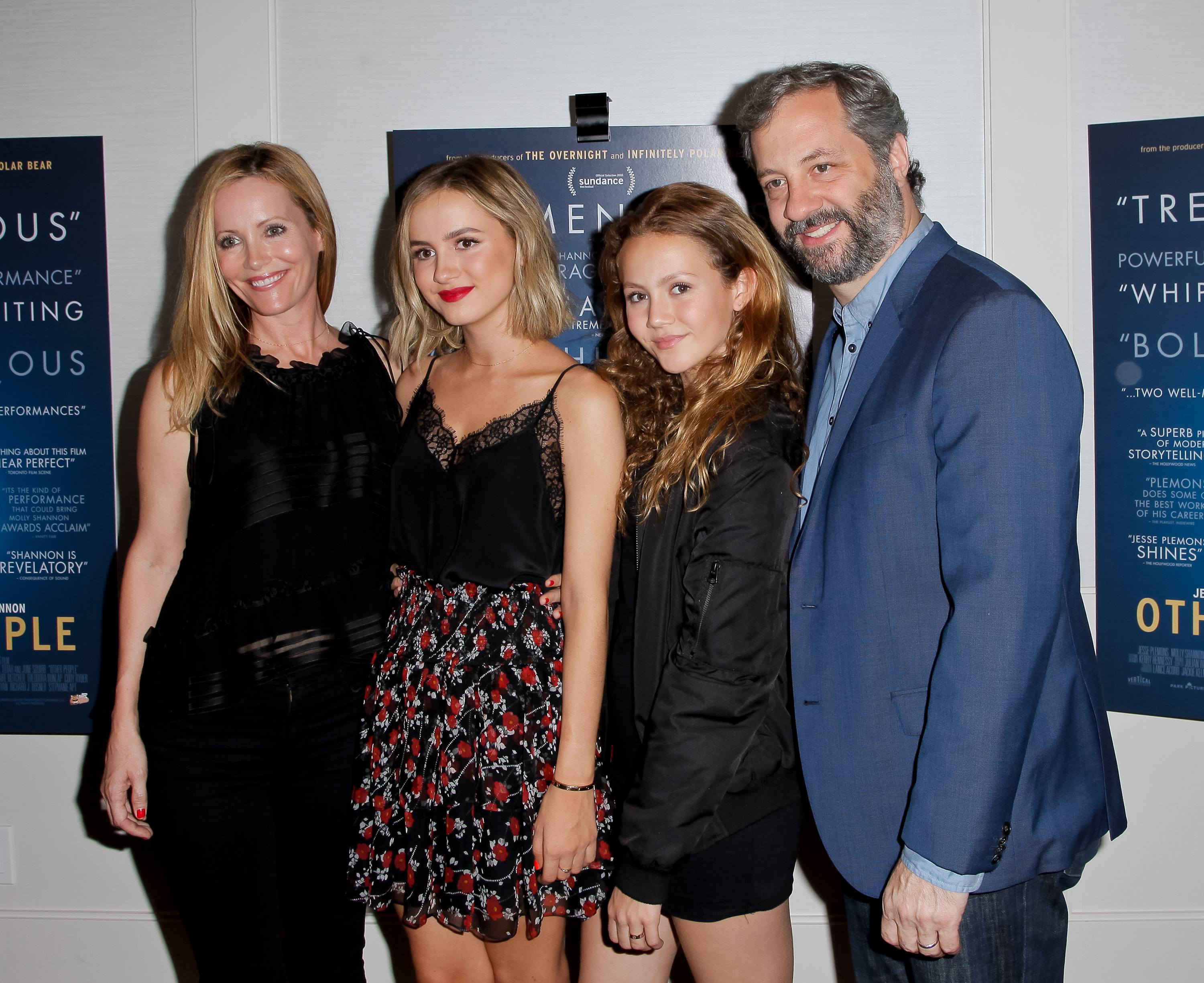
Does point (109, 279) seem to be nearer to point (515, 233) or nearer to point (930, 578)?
point (515, 233)

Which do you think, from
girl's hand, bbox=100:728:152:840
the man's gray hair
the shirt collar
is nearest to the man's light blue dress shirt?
the shirt collar

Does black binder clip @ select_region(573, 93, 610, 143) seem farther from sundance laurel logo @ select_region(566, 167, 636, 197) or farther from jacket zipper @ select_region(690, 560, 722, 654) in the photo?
jacket zipper @ select_region(690, 560, 722, 654)

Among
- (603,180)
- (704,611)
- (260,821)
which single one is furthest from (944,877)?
(603,180)

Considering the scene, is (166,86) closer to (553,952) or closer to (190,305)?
(190,305)

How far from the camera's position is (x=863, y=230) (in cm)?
157

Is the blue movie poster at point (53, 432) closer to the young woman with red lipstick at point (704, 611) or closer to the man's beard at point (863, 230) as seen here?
the young woman with red lipstick at point (704, 611)

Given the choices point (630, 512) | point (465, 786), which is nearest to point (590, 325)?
point (630, 512)

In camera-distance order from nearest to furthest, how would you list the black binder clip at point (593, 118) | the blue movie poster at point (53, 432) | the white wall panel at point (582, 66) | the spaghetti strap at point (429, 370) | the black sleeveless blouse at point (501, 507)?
the black sleeveless blouse at point (501, 507) → the spaghetti strap at point (429, 370) → the black binder clip at point (593, 118) → the white wall panel at point (582, 66) → the blue movie poster at point (53, 432)

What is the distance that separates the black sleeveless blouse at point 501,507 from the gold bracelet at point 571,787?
14.8 inches

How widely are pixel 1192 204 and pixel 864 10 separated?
1.02m

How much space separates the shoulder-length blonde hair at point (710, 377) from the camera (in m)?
1.60

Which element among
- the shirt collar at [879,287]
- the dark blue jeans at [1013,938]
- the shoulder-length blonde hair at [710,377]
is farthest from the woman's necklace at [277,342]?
the dark blue jeans at [1013,938]

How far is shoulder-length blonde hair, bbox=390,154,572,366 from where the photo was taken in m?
1.76

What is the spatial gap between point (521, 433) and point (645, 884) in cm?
85
